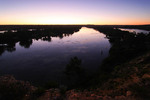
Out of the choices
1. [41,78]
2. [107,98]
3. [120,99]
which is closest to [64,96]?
[107,98]

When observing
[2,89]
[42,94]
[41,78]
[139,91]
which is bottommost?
[41,78]

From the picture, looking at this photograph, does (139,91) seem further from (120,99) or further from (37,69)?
(37,69)

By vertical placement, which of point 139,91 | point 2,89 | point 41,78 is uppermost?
point 139,91

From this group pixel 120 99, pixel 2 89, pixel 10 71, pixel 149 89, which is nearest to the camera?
pixel 120 99

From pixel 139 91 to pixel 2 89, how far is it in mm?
13416

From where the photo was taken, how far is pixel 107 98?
852cm

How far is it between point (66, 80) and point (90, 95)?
10.1 metres

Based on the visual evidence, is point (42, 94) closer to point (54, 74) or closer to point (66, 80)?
point (66, 80)

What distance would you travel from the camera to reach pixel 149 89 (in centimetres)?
861

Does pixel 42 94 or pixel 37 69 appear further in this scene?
pixel 37 69

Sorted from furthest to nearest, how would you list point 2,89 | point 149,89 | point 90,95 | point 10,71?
point 10,71
point 2,89
point 90,95
point 149,89

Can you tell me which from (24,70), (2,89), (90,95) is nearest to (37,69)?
(24,70)

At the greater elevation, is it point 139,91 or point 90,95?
point 139,91

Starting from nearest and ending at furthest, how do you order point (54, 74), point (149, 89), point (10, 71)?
point (149, 89) → point (54, 74) → point (10, 71)
